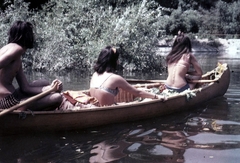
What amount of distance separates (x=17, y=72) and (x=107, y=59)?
1.16 meters

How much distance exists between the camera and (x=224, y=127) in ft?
18.7

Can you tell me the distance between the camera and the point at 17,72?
4945mm

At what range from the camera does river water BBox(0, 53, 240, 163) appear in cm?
428

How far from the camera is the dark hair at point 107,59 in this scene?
17.5 ft

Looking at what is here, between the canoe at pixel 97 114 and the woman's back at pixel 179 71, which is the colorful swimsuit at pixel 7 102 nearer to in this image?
the canoe at pixel 97 114

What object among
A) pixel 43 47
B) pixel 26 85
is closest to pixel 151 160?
pixel 26 85

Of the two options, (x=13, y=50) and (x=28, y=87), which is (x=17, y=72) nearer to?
(x=28, y=87)

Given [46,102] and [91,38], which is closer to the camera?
[46,102]

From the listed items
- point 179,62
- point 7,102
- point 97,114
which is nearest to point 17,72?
point 7,102

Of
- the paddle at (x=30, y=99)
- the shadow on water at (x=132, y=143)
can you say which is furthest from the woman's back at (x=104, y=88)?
the paddle at (x=30, y=99)

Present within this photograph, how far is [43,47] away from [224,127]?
9.78 metres

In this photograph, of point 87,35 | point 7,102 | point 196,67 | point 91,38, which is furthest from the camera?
point 87,35

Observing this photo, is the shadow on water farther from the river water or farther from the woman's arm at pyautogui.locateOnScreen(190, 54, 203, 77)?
the woman's arm at pyautogui.locateOnScreen(190, 54, 203, 77)

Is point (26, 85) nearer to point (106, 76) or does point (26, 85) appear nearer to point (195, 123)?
point (106, 76)
